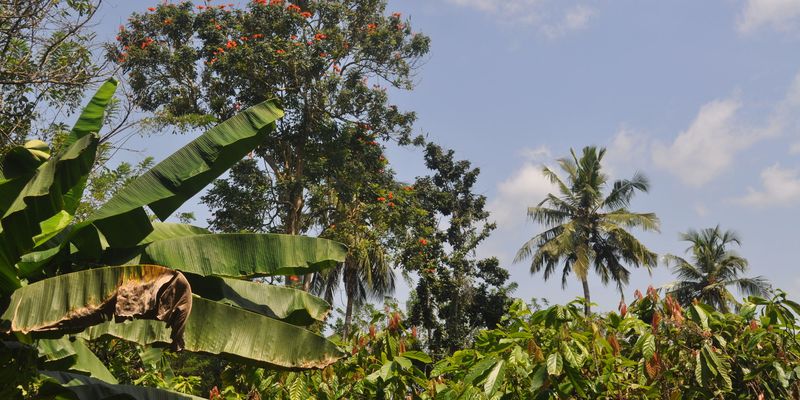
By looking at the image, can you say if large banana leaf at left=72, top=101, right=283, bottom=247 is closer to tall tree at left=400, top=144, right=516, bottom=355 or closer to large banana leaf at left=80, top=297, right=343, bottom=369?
large banana leaf at left=80, top=297, right=343, bottom=369

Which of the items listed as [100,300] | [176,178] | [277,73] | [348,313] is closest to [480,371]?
[100,300]

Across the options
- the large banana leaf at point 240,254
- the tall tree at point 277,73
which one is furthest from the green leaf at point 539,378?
the tall tree at point 277,73

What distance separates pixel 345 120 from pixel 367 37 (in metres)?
2.05

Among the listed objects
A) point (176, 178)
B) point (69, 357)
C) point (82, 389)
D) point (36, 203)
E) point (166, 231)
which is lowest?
point (82, 389)

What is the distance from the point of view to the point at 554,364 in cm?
490

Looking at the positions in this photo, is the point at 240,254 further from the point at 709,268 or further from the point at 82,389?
the point at 709,268

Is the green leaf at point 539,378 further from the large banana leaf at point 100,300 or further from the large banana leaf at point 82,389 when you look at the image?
the large banana leaf at point 82,389

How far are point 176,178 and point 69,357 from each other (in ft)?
6.13

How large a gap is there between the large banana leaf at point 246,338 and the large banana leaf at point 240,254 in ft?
0.93

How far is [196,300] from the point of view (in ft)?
17.2

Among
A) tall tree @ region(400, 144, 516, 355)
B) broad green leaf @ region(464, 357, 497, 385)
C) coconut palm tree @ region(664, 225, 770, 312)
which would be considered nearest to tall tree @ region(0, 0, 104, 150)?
broad green leaf @ region(464, 357, 497, 385)

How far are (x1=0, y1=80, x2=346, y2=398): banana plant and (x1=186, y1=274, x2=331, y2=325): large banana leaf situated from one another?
1 centimetres

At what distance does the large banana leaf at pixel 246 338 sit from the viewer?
5129 mm

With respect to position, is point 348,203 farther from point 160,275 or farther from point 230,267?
point 160,275
